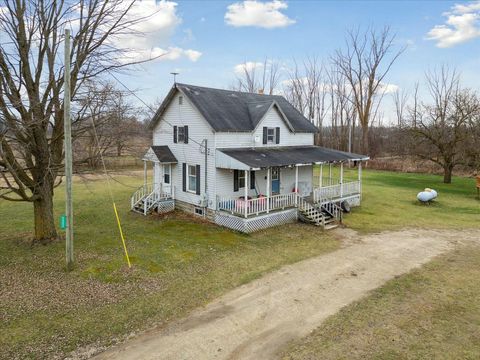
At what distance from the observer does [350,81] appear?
4869 cm

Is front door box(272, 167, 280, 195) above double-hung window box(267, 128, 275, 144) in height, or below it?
below

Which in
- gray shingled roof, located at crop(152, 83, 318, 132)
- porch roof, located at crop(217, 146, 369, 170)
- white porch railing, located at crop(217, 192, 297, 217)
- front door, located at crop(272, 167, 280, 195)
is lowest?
white porch railing, located at crop(217, 192, 297, 217)

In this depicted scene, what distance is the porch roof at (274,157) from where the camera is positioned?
1672 centimetres

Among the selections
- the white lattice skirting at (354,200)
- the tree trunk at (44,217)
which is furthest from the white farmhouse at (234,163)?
the tree trunk at (44,217)

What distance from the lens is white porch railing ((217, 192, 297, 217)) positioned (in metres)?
16.8

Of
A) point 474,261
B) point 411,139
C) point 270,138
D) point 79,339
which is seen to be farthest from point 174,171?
point 411,139

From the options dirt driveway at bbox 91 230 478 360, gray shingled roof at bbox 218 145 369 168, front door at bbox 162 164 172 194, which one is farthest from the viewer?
front door at bbox 162 164 172 194

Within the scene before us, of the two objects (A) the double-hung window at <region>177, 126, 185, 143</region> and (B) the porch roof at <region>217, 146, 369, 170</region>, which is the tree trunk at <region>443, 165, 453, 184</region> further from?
(A) the double-hung window at <region>177, 126, 185, 143</region>

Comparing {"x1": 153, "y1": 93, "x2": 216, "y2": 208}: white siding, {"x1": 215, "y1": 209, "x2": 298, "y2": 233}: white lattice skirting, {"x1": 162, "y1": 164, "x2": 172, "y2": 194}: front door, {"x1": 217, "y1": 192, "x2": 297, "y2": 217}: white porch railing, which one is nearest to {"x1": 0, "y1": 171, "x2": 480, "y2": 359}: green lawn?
{"x1": 215, "y1": 209, "x2": 298, "y2": 233}: white lattice skirting

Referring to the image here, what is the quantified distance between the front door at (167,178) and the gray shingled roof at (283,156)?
4.41m

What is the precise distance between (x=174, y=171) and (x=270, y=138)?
589 centimetres

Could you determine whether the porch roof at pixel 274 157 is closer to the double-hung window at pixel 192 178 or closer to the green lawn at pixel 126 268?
the double-hung window at pixel 192 178

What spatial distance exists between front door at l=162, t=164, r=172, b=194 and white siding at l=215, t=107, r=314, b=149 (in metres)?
4.23

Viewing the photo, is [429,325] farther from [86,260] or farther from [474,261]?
[86,260]
